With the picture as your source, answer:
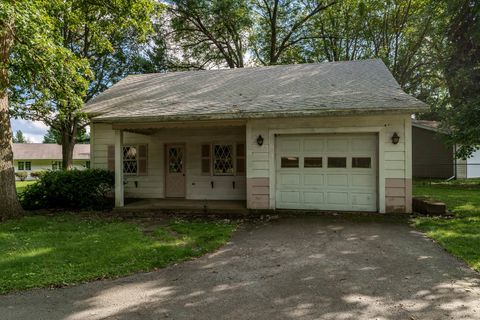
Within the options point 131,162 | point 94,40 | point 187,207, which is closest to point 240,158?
point 187,207

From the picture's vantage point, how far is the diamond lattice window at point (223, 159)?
10.5 meters

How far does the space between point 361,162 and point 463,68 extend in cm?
1032

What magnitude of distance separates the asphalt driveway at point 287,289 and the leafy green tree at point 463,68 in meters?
8.79

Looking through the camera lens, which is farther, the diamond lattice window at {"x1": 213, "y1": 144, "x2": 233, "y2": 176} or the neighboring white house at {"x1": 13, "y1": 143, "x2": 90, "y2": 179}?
the neighboring white house at {"x1": 13, "y1": 143, "x2": 90, "y2": 179}

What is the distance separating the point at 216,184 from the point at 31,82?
6.35 metres

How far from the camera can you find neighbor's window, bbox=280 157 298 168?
873 centimetres

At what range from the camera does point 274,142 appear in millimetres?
8609

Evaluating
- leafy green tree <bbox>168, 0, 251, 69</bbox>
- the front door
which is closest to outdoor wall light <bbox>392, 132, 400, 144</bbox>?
the front door

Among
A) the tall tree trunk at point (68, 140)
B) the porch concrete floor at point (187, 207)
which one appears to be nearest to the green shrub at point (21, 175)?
the tall tree trunk at point (68, 140)

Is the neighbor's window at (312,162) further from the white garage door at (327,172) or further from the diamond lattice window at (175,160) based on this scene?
the diamond lattice window at (175,160)

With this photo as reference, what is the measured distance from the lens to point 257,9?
81.9 feet

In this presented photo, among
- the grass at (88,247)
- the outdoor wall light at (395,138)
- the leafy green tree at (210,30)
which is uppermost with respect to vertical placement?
the leafy green tree at (210,30)

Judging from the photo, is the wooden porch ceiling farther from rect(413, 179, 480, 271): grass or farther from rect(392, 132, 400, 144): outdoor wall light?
rect(413, 179, 480, 271): grass

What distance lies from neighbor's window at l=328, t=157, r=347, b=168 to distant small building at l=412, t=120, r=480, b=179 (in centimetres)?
1305
